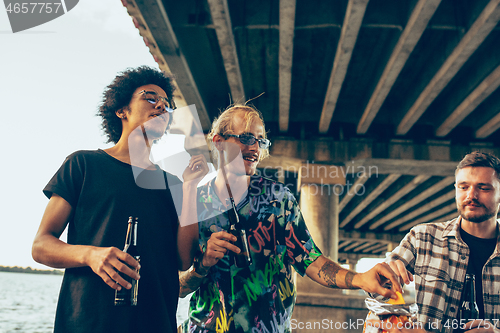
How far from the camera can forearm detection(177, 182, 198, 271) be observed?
2.04 metres

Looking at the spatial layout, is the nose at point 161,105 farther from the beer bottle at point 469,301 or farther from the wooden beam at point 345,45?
the wooden beam at point 345,45

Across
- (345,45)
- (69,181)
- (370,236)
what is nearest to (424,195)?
(370,236)

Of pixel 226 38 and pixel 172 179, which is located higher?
pixel 226 38

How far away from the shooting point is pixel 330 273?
6.89ft

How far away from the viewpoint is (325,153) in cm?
1136

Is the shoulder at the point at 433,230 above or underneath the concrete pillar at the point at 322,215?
underneath

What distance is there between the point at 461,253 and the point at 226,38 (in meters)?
5.27

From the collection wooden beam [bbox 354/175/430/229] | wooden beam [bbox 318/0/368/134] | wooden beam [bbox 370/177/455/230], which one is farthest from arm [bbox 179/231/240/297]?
wooden beam [bbox 370/177/455/230]

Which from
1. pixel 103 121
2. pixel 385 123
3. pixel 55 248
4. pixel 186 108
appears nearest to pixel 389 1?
pixel 385 123

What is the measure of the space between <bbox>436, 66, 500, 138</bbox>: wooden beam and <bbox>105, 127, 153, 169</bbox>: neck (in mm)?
7832

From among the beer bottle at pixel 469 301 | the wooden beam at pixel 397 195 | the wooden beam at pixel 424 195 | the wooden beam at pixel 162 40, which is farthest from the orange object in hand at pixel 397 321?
the wooden beam at pixel 424 195

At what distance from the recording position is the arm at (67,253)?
1526 mm

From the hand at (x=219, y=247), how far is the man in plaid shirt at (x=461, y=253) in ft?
4.46

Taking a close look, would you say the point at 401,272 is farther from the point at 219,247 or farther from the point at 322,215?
the point at 322,215
